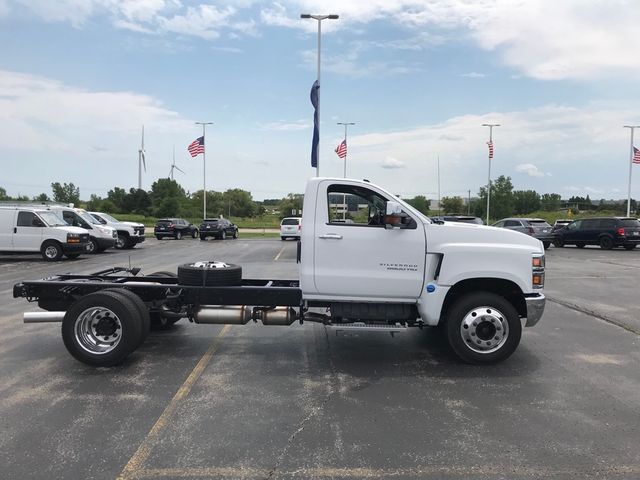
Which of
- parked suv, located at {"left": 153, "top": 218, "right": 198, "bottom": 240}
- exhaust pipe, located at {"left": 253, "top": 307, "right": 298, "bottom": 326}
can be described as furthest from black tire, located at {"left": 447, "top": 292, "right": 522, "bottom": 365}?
parked suv, located at {"left": 153, "top": 218, "right": 198, "bottom": 240}

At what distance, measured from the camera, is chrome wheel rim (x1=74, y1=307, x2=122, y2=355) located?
557 cm

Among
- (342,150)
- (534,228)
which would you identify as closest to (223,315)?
(534,228)

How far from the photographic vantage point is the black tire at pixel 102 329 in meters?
5.48

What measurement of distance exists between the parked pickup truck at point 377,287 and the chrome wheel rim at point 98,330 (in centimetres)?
1

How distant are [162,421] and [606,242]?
27069 mm

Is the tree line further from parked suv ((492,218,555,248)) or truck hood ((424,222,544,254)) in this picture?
truck hood ((424,222,544,254))

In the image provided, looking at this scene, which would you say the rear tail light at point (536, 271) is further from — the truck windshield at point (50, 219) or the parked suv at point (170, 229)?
the parked suv at point (170, 229)

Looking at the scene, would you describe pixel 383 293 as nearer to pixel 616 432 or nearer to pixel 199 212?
pixel 616 432

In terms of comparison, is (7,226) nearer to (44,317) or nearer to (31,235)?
(31,235)

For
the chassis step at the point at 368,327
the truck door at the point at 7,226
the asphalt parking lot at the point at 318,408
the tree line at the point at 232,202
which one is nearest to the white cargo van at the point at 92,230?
the truck door at the point at 7,226

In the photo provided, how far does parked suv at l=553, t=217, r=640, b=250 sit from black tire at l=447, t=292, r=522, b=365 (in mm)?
23595

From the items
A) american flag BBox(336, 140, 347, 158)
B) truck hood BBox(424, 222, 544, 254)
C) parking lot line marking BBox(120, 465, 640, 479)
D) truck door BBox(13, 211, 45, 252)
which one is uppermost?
american flag BBox(336, 140, 347, 158)

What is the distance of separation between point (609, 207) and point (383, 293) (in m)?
107

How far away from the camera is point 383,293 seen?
18.7 ft
